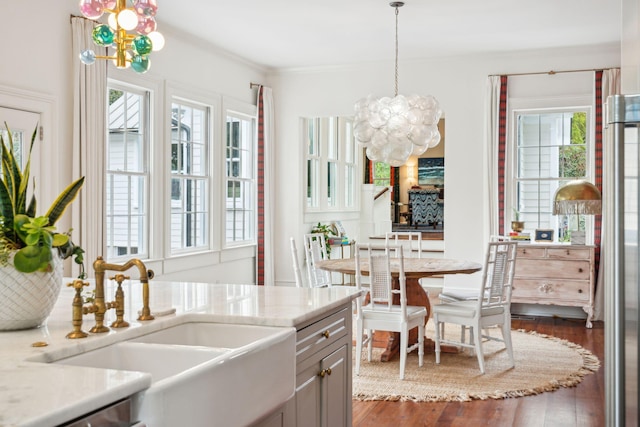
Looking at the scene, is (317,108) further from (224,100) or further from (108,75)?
(108,75)

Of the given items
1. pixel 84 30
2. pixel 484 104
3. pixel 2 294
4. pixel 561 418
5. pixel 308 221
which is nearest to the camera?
pixel 2 294

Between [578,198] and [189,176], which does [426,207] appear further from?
[578,198]

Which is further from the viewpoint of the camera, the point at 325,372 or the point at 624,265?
the point at 325,372

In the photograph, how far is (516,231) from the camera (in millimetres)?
7332

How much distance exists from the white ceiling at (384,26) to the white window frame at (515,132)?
613 mm

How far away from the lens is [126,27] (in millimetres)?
2695

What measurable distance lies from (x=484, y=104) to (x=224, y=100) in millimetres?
3029

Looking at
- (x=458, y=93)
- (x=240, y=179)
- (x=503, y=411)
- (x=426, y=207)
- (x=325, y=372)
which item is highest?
(x=458, y=93)

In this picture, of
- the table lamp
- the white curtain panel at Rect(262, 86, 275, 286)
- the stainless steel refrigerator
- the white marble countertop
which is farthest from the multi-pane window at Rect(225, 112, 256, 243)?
the stainless steel refrigerator

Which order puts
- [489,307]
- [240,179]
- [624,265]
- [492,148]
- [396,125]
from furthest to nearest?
[240,179] → [492,148] → [396,125] → [489,307] → [624,265]

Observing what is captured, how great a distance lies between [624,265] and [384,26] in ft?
18.3

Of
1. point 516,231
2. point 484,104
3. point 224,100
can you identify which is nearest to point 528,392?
point 516,231

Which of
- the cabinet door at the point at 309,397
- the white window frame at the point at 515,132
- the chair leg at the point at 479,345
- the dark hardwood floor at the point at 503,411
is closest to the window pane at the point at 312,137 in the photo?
the white window frame at the point at 515,132

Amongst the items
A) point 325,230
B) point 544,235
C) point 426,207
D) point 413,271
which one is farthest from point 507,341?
point 426,207
